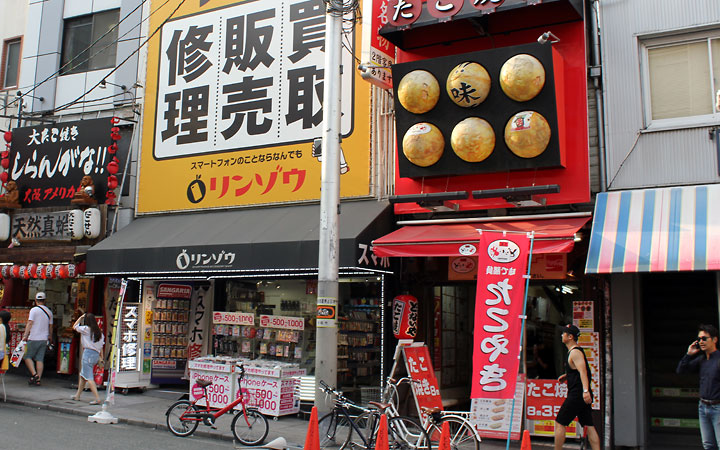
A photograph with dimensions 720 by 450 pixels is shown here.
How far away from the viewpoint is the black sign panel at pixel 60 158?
14789 millimetres

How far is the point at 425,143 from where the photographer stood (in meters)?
10.9

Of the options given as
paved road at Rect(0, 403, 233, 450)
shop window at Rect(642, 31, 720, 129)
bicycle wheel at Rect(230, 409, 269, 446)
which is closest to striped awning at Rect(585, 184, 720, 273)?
shop window at Rect(642, 31, 720, 129)

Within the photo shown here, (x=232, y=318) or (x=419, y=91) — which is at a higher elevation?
(x=419, y=91)

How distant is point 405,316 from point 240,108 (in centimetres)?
568

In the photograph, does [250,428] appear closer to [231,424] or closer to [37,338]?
[231,424]

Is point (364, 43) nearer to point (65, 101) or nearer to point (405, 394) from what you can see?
point (405, 394)

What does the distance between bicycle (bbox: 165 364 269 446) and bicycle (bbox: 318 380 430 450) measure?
3.64ft

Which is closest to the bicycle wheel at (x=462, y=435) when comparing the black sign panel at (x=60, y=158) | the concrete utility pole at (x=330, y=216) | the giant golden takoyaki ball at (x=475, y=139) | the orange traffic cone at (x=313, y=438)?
the concrete utility pole at (x=330, y=216)

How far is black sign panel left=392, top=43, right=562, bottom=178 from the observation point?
10148 millimetres

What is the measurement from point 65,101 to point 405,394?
36.9 feet

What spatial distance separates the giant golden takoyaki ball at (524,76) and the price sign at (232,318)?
22.2 ft

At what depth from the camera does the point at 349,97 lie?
41.0 ft

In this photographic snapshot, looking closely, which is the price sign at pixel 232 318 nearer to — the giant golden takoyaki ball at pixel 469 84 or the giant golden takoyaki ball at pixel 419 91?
the giant golden takoyaki ball at pixel 419 91

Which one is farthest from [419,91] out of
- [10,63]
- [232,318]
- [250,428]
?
[10,63]
